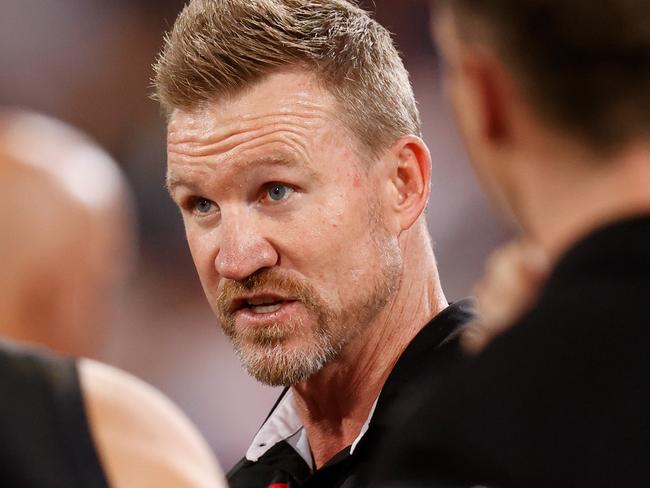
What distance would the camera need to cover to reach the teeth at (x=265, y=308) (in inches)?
89.2

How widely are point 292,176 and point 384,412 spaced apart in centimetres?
51

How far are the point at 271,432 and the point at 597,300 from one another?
1692 millimetres

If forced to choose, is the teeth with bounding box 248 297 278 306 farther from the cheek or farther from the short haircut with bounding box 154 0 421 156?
the short haircut with bounding box 154 0 421 156

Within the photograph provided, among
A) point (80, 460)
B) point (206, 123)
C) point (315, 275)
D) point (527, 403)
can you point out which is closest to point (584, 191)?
point (527, 403)

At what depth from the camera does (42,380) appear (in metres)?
1.20

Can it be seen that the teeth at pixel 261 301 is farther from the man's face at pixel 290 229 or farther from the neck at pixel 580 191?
the neck at pixel 580 191

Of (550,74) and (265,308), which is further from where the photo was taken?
(265,308)

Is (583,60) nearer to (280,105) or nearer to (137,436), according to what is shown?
(137,436)

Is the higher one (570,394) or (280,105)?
(280,105)

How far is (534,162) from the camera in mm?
954

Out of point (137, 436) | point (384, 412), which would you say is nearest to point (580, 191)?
point (137, 436)

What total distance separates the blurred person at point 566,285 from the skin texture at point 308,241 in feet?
4.23

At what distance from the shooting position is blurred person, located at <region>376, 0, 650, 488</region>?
0.86m

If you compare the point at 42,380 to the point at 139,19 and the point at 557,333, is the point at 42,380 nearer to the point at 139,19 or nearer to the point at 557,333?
the point at 557,333
